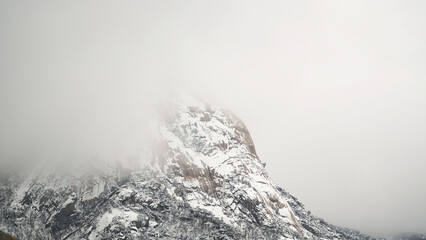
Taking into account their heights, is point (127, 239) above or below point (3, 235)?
above

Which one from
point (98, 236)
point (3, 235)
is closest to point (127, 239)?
point (98, 236)

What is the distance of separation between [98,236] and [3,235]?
52.3m

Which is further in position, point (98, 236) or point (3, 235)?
point (98, 236)

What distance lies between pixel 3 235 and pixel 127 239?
208 ft

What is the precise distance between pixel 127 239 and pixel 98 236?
Answer: 16030 mm

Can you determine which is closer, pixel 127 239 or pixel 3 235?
pixel 3 235

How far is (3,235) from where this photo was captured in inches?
6186

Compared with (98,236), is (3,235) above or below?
below

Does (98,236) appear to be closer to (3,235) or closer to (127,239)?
(127,239)

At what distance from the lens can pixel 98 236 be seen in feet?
652

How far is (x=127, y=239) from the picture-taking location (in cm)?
19950
